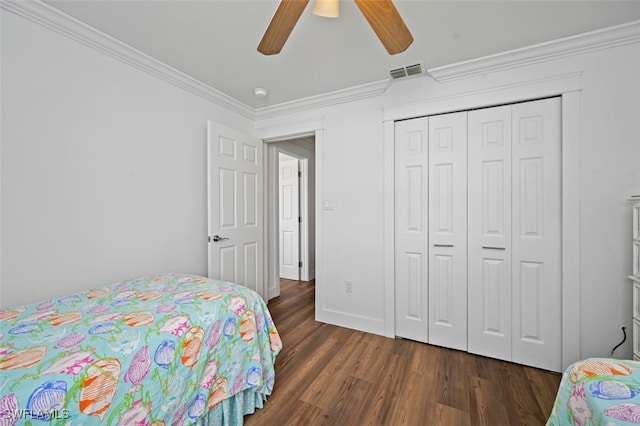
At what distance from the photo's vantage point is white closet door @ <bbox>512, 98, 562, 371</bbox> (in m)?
2.01

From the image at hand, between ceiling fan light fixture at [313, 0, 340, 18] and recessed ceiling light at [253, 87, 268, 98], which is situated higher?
recessed ceiling light at [253, 87, 268, 98]

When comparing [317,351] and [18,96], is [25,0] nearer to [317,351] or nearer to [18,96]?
[18,96]

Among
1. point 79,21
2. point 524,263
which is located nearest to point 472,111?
point 524,263

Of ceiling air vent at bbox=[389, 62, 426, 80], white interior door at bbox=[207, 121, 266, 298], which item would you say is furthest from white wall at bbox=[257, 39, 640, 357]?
white interior door at bbox=[207, 121, 266, 298]

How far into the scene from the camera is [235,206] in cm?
281

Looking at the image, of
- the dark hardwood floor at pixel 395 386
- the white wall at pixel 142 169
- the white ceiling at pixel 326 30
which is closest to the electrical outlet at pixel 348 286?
the white wall at pixel 142 169

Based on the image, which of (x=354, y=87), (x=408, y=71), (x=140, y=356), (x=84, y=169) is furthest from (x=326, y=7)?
(x=84, y=169)

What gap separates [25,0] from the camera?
1.52m

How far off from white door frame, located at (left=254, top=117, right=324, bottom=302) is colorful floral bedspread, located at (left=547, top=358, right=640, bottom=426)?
2123 millimetres

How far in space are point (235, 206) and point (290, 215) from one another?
72.3 inches

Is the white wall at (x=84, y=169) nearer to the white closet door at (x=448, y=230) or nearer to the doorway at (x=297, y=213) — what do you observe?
the doorway at (x=297, y=213)

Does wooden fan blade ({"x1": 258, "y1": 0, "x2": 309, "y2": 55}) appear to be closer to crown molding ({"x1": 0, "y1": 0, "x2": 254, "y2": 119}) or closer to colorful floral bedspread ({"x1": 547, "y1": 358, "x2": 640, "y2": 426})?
crown molding ({"x1": 0, "y1": 0, "x2": 254, "y2": 119})

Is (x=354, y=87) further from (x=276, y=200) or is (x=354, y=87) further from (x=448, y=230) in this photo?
(x=276, y=200)

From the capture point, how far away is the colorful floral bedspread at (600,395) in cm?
80
